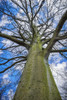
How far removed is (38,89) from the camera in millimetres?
752

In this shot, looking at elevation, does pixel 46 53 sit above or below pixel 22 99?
above

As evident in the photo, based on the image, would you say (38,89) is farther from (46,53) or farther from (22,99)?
(46,53)

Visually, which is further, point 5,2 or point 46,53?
point 5,2

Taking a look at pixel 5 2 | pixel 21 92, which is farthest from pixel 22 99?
pixel 5 2

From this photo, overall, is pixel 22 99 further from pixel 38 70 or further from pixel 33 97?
pixel 38 70

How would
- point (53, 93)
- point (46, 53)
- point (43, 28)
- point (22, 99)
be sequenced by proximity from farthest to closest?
point (43, 28)
point (46, 53)
point (53, 93)
point (22, 99)

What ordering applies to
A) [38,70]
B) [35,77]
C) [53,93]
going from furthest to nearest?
1. [38,70]
2. [35,77]
3. [53,93]

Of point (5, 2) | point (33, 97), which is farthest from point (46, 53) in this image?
point (5, 2)

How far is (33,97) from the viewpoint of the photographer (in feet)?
2.19

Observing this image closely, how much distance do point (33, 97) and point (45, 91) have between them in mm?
157

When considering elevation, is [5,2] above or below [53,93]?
above

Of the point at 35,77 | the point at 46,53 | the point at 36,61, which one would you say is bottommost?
the point at 35,77

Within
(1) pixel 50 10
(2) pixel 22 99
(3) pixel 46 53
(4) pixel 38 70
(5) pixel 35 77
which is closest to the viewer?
(2) pixel 22 99

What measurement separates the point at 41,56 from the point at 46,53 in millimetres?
122
